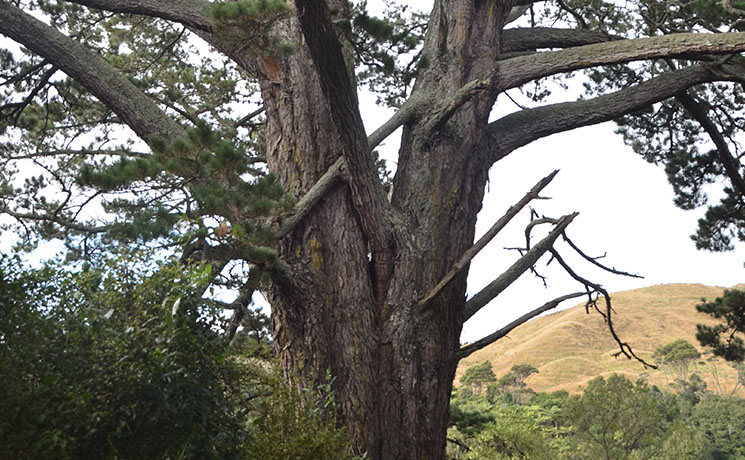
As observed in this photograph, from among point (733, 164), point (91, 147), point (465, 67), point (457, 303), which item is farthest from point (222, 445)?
point (733, 164)

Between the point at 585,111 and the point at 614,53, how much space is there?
A: 789 mm

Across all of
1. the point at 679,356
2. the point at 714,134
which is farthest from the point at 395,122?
the point at 679,356

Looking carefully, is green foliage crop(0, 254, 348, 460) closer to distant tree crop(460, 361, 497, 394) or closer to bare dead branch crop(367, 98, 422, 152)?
bare dead branch crop(367, 98, 422, 152)

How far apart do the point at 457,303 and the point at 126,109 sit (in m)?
2.95

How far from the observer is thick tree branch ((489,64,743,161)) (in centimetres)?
573

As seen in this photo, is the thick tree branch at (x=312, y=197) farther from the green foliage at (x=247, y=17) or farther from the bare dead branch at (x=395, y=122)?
the green foliage at (x=247, y=17)

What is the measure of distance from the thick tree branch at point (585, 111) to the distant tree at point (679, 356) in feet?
171

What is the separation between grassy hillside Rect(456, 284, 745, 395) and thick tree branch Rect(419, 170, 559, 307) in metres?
67.3

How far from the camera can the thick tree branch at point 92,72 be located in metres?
4.91

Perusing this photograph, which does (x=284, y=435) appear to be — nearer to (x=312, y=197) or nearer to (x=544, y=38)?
(x=312, y=197)

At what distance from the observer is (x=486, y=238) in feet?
→ 16.1

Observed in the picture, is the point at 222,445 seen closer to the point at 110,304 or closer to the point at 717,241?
the point at 110,304

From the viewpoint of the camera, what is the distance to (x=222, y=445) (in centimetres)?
295

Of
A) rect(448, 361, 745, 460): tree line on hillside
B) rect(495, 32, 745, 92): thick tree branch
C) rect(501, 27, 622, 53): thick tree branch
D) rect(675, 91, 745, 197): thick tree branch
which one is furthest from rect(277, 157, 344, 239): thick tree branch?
rect(448, 361, 745, 460): tree line on hillside
